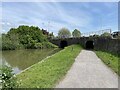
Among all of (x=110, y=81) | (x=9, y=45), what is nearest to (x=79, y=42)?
(x=9, y=45)

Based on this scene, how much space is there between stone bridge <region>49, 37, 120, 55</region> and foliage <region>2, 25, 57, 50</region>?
6.99 m

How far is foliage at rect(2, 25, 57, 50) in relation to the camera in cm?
5912

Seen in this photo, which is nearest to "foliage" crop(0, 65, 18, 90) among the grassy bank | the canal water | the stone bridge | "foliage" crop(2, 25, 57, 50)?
the grassy bank

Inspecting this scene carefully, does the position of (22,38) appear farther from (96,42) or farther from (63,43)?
(96,42)

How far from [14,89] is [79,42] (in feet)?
166

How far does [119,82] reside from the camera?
34.6ft

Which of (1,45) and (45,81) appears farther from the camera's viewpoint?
(1,45)

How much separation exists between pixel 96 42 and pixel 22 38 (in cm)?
3082

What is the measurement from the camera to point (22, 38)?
68562mm

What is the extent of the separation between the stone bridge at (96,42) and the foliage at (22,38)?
6993mm

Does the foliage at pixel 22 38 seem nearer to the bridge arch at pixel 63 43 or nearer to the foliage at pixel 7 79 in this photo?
the bridge arch at pixel 63 43

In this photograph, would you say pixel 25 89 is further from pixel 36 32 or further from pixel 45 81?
pixel 36 32

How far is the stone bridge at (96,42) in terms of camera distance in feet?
98.7

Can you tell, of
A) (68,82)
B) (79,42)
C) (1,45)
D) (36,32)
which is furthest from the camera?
(36,32)
